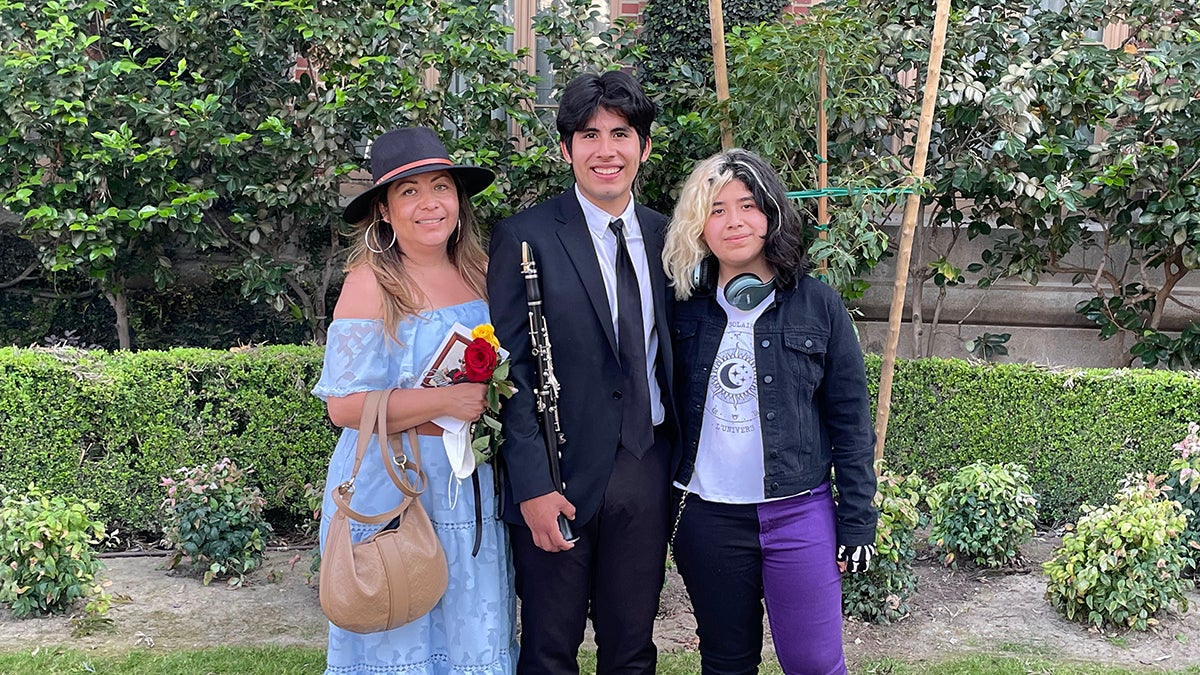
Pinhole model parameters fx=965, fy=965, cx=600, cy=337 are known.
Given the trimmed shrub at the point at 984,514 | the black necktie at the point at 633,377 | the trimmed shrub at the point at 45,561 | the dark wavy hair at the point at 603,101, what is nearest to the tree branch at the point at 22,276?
the trimmed shrub at the point at 45,561

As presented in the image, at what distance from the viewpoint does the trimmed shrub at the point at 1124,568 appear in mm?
3881

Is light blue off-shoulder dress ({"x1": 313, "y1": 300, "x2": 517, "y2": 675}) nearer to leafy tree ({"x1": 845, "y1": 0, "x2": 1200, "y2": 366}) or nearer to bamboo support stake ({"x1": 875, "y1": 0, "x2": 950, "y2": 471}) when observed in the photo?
bamboo support stake ({"x1": 875, "y1": 0, "x2": 950, "y2": 471})

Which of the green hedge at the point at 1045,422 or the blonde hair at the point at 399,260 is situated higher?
the blonde hair at the point at 399,260

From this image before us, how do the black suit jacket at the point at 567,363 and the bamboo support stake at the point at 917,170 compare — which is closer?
the black suit jacket at the point at 567,363

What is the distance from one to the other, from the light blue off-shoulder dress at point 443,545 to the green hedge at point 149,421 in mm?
2250

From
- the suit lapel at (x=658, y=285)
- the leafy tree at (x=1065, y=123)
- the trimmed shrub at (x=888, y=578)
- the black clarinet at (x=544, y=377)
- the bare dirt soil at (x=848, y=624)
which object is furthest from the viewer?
the leafy tree at (x=1065, y=123)

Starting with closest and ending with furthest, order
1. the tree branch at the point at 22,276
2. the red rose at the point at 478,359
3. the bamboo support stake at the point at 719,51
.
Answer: the red rose at the point at 478,359 < the bamboo support stake at the point at 719,51 < the tree branch at the point at 22,276

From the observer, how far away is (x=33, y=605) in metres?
4.05

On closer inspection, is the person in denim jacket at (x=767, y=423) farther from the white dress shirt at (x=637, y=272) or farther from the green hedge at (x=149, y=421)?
the green hedge at (x=149, y=421)

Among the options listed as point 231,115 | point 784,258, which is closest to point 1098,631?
point 784,258

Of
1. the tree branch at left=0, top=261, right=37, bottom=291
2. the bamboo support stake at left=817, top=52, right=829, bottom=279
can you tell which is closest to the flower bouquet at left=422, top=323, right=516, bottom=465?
the bamboo support stake at left=817, top=52, right=829, bottom=279

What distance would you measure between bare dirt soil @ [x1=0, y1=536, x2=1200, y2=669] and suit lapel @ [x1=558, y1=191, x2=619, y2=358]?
1.83 m

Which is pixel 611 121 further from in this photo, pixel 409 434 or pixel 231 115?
pixel 231 115

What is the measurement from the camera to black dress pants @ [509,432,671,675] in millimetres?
2752
